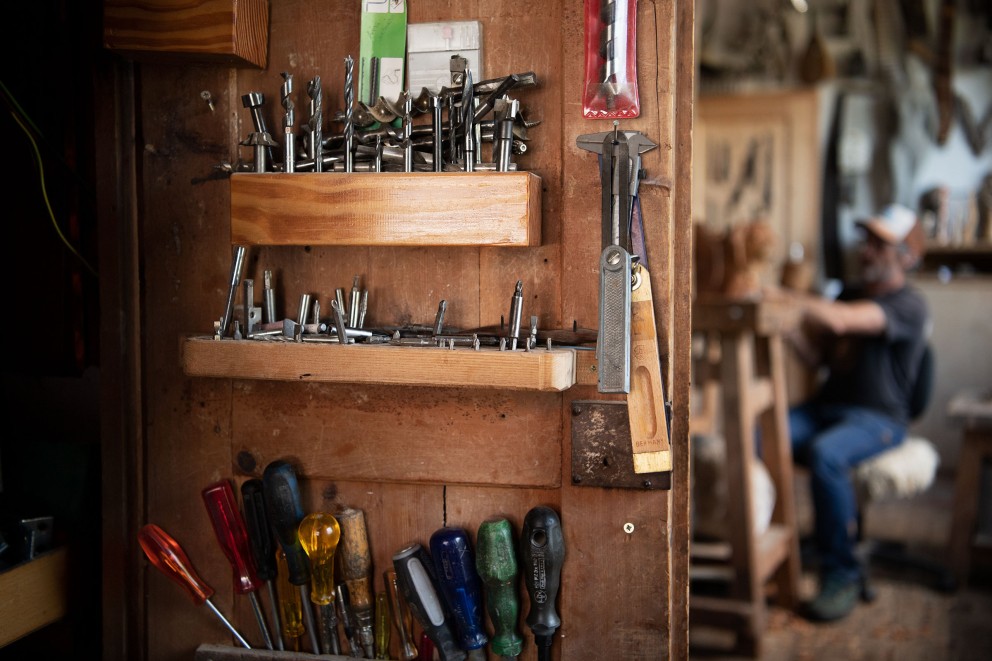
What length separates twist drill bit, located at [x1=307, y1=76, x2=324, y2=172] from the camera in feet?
4.48

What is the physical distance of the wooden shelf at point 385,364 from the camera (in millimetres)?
1239

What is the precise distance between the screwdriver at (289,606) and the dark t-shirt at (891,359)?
117 inches

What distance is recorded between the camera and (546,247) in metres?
1.39

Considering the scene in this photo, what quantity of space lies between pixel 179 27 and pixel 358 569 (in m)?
0.92

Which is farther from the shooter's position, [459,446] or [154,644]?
[154,644]

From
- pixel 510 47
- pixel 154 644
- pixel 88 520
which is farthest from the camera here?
pixel 88 520

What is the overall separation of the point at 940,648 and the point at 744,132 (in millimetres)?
3422

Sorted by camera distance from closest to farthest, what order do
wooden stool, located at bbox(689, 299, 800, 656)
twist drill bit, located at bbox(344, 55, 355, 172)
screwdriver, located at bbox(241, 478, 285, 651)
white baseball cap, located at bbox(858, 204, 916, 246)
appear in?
1. twist drill bit, located at bbox(344, 55, 355, 172)
2. screwdriver, located at bbox(241, 478, 285, 651)
3. wooden stool, located at bbox(689, 299, 800, 656)
4. white baseball cap, located at bbox(858, 204, 916, 246)

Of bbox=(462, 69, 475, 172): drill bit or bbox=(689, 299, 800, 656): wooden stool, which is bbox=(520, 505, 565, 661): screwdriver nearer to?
bbox=(462, 69, 475, 172): drill bit

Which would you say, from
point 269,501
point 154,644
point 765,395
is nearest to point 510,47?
point 269,501

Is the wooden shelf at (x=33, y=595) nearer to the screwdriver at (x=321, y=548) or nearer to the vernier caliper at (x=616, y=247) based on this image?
the screwdriver at (x=321, y=548)

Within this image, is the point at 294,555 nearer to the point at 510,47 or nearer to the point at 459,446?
A: the point at 459,446

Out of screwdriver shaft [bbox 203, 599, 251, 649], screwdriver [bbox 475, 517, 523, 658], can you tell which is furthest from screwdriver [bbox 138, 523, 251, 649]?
screwdriver [bbox 475, 517, 523, 658]

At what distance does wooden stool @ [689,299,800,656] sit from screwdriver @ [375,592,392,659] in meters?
1.59
